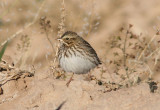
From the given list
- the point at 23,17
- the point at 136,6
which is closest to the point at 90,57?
the point at 23,17

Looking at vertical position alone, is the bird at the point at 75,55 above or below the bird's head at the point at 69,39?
below

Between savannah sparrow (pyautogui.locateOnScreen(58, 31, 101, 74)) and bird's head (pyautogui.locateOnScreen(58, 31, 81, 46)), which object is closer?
savannah sparrow (pyautogui.locateOnScreen(58, 31, 101, 74))

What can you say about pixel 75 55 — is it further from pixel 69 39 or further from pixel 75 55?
pixel 69 39

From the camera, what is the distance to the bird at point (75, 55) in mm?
7977

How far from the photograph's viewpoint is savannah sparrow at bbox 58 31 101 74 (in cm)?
797

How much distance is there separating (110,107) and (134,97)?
1.39 feet

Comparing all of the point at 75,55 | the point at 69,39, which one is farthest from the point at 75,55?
the point at 69,39

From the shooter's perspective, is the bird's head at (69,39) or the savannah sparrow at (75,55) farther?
the bird's head at (69,39)

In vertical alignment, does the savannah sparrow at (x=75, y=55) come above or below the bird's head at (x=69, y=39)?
below

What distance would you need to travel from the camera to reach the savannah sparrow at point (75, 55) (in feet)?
26.2

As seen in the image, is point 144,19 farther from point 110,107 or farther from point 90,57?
point 110,107

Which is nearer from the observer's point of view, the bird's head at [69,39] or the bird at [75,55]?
the bird at [75,55]

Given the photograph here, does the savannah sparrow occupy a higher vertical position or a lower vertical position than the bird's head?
lower

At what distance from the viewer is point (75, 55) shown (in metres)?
8.11
